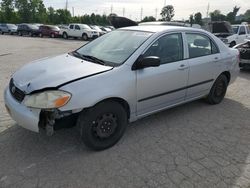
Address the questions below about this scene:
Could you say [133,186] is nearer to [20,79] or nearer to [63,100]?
[63,100]

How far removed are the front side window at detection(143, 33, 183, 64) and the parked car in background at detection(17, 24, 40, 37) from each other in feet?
100

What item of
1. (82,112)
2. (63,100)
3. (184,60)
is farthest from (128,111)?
(184,60)

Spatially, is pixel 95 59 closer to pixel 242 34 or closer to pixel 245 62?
pixel 245 62

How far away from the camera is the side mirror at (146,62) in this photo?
3.48m

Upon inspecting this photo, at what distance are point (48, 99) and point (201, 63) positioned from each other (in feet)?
9.48

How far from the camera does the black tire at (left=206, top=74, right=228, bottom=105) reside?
522 cm

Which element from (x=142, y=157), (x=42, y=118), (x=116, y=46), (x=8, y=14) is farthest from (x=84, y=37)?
(x=8, y=14)

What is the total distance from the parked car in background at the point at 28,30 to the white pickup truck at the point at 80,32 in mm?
4630

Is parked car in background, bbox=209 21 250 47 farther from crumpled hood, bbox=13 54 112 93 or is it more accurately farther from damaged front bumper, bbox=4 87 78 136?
damaged front bumper, bbox=4 87 78 136

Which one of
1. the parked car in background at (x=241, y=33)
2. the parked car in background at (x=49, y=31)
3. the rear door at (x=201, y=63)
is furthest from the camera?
the parked car in background at (x=49, y=31)

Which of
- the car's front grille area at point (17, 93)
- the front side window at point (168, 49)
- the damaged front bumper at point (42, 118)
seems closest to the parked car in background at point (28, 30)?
the front side window at point (168, 49)

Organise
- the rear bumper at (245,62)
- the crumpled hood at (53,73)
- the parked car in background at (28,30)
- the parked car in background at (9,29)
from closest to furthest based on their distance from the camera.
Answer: the crumpled hood at (53,73), the rear bumper at (245,62), the parked car in background at (28,30), the parked car in background at (9,29)

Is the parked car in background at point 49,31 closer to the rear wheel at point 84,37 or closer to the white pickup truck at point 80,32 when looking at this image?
the white pickup truck at point 80,32

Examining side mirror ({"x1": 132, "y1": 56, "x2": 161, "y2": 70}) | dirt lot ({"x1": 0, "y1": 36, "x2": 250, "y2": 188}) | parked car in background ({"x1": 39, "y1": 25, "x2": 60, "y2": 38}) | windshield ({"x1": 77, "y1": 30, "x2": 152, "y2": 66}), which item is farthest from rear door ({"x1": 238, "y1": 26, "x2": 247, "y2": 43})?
parked car in background ({"x1": 39, "y1": 25, "x2": 60, "y2": 38})
